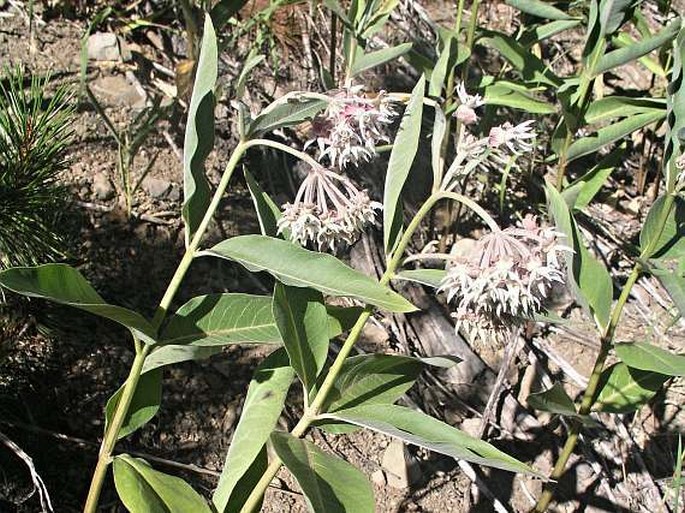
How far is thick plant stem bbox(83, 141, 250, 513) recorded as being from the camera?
5.84ft

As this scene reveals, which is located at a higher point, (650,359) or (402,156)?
(402,156)

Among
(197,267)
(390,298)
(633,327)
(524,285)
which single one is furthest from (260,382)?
(633,327)

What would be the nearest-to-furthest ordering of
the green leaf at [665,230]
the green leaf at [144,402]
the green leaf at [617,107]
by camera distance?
the green leaf at [144,402], the green leaf at [665,230], the green leaf at [617,107]

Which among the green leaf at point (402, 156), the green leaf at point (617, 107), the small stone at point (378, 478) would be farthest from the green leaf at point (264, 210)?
the green leaf at point (617, 107)

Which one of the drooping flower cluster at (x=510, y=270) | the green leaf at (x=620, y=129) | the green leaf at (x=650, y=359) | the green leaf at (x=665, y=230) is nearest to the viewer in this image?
the drooping flower cluster at (x=510, y=270)

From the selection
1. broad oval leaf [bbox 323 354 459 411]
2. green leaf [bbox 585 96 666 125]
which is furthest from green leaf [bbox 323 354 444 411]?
green leaf [bbox 585 96 666 125]

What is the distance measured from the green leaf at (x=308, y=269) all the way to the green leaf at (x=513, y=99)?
155 cm

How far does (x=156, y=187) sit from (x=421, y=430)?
175 centimetres

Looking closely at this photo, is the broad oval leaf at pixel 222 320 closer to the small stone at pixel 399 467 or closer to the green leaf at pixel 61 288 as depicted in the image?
the green leaf at pixel 61 288

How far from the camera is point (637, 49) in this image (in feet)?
9.00

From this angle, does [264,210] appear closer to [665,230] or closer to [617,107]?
[665,230]

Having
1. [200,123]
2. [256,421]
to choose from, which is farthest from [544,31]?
[256,421]

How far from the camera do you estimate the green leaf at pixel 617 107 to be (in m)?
3.03

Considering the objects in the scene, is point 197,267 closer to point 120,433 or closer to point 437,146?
point 120,433
